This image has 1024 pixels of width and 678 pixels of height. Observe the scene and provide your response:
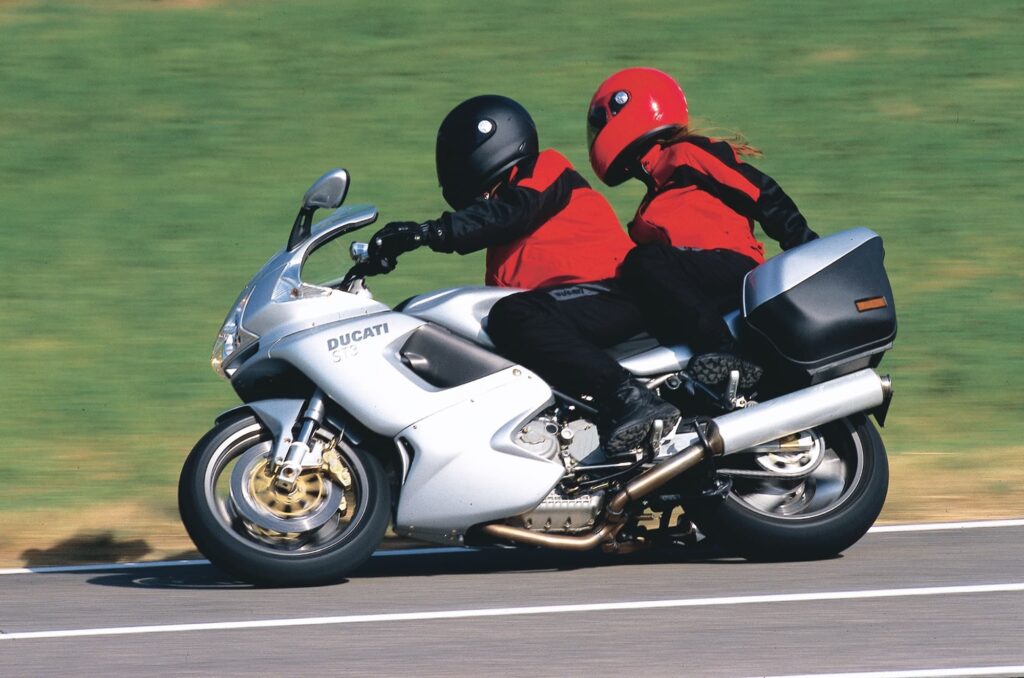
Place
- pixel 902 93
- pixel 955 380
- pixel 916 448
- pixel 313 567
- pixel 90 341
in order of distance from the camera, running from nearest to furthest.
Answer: pixel 313 567
pixel 916 448
pixel 955 380
pixel 90 341
pixel 902 93

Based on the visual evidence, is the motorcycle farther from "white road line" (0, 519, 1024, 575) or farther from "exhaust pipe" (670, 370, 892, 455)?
"white road line" (0, 519, 1024, 575)

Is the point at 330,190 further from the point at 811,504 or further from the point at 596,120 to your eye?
the point at 811,504

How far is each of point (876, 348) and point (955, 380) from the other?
3.45 m

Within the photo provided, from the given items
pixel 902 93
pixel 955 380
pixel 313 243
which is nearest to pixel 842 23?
pixel 902 93

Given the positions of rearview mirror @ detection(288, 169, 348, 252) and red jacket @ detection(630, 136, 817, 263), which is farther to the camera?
red jacket @ detection(630, 136, 817, 263)

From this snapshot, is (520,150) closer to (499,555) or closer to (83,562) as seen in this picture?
(499,555)

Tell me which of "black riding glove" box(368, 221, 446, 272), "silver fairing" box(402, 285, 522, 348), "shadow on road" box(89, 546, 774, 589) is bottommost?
"shadow on road" box(89, 546, 774, 589)

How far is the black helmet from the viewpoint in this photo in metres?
6.68

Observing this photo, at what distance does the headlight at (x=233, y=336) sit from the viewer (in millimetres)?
6594

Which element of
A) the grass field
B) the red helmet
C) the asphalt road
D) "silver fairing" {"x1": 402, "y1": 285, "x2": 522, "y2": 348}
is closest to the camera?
the asphalt road

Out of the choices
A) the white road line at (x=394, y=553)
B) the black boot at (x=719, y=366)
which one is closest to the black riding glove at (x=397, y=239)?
the black boot at (x=719, y=366)

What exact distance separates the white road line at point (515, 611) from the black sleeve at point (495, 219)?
1418 millimetres

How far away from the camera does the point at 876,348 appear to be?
6590 millimetres

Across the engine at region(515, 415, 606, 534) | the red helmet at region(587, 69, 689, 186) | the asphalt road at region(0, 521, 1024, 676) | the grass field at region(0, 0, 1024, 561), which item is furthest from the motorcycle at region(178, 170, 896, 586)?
the grass field at region(0, 0, 1024, 561)
